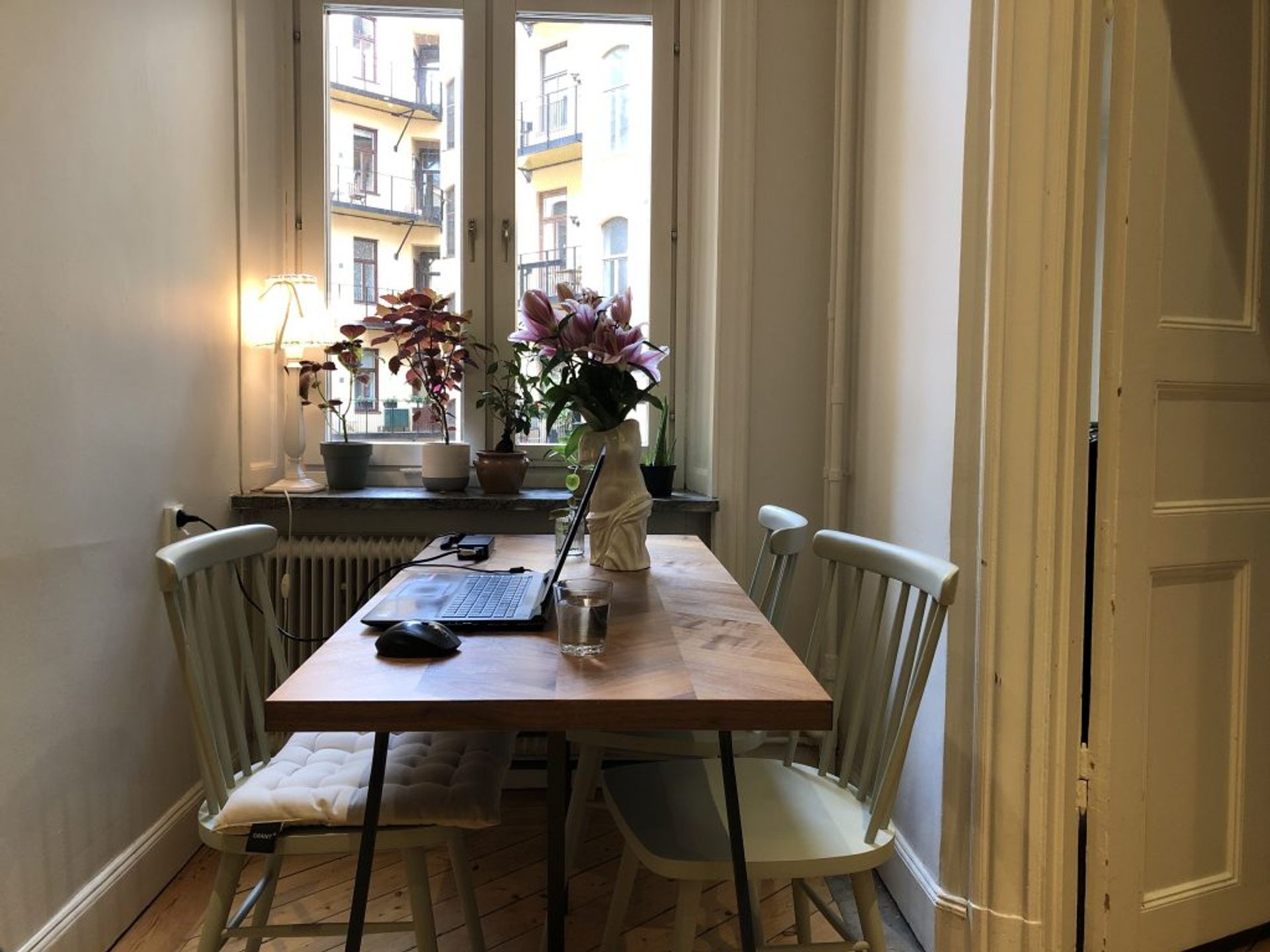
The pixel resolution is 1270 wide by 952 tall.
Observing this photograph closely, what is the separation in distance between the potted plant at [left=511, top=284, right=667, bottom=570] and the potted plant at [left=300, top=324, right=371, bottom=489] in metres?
0.93

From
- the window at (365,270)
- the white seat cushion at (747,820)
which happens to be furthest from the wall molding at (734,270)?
the window at (365,270)

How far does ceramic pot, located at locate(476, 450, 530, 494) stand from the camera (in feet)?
7.93

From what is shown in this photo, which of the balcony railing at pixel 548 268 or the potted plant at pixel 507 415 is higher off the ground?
the balcony railing at pixel 548 268

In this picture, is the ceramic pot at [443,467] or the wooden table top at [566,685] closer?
the wooden table top at [566,685]

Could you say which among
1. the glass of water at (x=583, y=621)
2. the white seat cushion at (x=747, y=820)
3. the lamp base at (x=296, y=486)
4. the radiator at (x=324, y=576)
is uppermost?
the lamp base at (x=296, y=486)

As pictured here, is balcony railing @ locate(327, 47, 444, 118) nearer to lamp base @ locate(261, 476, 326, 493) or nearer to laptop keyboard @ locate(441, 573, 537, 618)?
lamp base @ locate(261, 476, 326, 493)

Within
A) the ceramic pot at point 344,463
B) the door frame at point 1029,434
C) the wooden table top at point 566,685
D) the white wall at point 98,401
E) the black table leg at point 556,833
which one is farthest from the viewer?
the ceramic pot at point 344,463

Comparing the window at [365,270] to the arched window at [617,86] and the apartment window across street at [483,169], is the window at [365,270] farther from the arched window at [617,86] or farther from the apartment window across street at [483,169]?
the arched window at [617,86]

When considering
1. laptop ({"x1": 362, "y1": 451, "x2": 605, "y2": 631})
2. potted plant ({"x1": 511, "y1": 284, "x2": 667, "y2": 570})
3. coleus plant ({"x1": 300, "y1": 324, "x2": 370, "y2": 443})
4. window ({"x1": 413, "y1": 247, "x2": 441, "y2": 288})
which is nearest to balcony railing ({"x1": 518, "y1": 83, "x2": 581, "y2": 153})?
window ({"x1": 413, "y1": 247, "x2": 441, "y2": 288})

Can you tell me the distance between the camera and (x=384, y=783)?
4.32ft

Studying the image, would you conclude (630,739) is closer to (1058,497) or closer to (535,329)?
(535,329)

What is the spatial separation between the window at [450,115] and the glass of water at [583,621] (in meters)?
1.95

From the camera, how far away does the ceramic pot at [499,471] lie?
7.93 ft

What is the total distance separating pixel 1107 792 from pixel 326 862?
1.69 m
